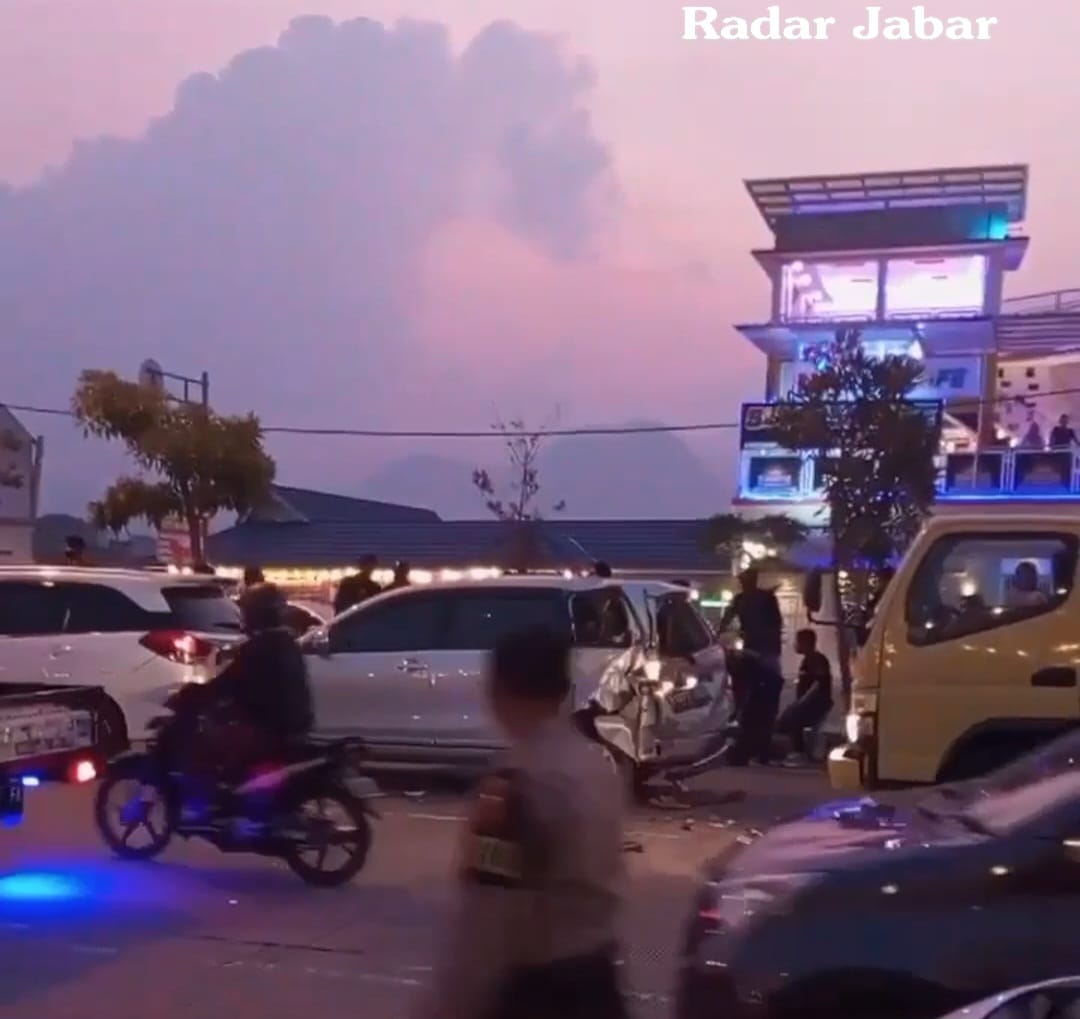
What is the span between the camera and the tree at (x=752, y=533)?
2598 cm

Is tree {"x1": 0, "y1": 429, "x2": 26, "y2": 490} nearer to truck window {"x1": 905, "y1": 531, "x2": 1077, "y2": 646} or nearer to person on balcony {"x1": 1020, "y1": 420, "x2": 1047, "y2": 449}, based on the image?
person on balcony {"x1": 1020, "y1": 420, "x2": 1047, "y2": 449}

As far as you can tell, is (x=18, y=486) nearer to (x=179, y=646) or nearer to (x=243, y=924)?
(x=179, y=646)

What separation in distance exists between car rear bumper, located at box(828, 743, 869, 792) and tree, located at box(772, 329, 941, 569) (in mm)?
10745

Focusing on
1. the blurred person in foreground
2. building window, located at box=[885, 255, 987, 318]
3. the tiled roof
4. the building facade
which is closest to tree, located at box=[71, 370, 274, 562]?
the building facade

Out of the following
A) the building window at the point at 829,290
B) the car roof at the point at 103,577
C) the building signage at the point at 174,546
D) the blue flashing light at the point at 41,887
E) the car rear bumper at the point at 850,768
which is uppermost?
the building window at the point at 829,290

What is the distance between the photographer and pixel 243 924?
8609 millimetres

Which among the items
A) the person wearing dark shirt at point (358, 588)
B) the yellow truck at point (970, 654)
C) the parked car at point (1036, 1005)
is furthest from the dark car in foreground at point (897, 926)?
the person wearing dark shirt at point (358, 588)

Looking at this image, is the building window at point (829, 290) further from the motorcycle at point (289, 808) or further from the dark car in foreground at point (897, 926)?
the dark car in foreground at point (897, 926)

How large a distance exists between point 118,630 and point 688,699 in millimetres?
5010

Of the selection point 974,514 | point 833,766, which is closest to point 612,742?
point 833,766

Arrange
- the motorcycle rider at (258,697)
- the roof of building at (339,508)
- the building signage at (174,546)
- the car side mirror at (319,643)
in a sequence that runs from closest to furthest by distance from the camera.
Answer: the motorcycle rider at (258,697), the car side mirror at (319,643), the building signage at (174,546), the roof of building at (339,508)

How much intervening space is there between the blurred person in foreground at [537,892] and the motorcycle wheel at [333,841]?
18.0 feet

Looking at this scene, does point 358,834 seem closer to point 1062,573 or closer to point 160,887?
point 160,887

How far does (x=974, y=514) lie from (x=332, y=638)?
547 centimetres
